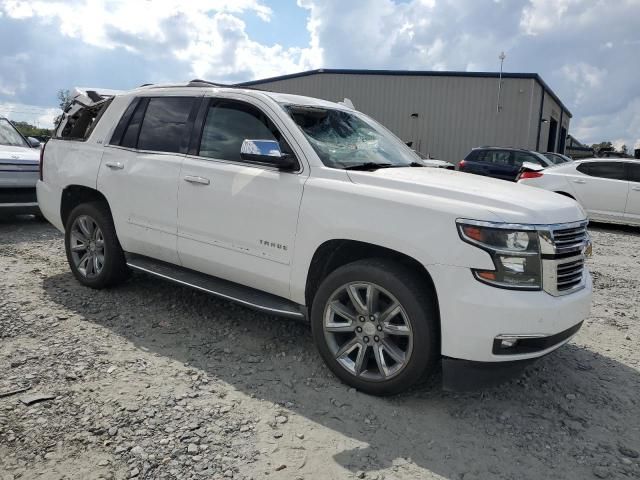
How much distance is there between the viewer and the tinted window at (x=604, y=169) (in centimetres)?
1070

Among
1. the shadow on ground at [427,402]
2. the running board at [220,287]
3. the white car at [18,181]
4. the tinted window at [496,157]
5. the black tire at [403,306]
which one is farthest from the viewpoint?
the tinted window at [496,157]

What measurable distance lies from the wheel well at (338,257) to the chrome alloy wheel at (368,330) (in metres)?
0.23

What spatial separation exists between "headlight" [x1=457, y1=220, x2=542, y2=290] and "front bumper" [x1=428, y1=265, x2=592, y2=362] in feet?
0.18

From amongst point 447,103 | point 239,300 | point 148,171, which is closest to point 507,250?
point 239,300

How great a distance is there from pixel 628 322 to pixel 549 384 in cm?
180

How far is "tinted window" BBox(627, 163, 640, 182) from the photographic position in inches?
413

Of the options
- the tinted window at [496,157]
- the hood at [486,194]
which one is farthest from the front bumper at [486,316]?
the tinted window at [496,157]

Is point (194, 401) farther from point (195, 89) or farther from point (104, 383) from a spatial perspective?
point (195, 89)

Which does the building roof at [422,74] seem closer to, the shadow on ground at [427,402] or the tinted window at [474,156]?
the tinted window at [474,156]

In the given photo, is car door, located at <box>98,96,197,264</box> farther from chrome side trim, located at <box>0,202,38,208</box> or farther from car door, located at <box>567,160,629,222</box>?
car door, located at <box>567,160,629,222</box>

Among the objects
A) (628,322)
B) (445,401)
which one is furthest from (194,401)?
(628,322)

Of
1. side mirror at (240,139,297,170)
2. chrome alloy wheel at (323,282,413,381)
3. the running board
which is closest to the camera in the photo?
chrome alloy wheel at (323,282,413,381)

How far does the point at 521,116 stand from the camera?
82.4 ft

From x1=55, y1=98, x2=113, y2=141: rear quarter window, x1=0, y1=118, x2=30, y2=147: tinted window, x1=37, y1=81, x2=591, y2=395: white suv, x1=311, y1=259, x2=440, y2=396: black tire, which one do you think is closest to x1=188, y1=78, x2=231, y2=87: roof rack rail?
x1=37, y1=81, x2=591, y2=395: white suv
